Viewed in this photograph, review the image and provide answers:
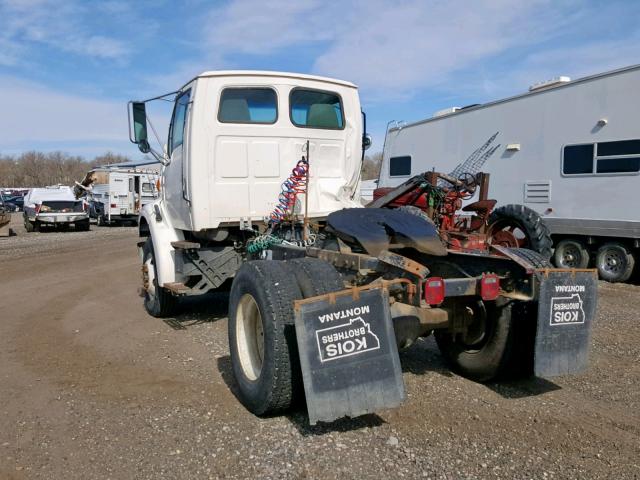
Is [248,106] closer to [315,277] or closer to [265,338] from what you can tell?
[315,277]

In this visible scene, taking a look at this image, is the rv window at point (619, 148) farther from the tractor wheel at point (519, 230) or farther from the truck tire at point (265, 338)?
the truck tire at point (265, 338)

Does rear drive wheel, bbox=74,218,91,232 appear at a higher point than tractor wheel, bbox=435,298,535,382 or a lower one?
lower

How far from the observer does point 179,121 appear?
6.32 m

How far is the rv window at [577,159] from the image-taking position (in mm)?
9820

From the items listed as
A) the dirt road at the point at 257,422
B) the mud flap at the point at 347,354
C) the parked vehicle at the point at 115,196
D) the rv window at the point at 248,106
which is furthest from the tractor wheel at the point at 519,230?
the parked vehicle at the point at 115,196

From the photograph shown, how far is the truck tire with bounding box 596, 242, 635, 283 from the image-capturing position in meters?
9.53

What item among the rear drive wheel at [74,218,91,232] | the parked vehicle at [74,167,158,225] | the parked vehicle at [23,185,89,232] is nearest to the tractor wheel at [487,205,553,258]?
the parked vehicle at [74,167,158,225]

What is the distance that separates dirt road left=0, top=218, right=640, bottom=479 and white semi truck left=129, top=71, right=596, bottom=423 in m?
0.30

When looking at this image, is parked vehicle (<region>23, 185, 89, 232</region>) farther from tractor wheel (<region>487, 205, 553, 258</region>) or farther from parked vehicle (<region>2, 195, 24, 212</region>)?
parked vehicle (<region>2, 195, 24, 212</region>)

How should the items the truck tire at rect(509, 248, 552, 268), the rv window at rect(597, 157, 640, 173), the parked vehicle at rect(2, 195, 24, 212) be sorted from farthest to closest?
the parked vehicle at rect(2, 195, 24, 212) < the rv window at rect(597, 157, 640, 173) < the truck tire at rect(509, 248, 552, 268)

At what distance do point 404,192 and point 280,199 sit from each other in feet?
9.24

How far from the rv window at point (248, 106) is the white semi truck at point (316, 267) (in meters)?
0.01

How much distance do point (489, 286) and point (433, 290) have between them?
0.50 metres

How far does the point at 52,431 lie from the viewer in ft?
12.4
